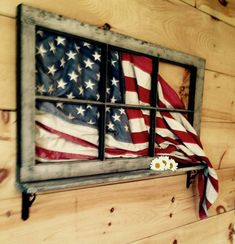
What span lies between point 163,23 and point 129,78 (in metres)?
0.37

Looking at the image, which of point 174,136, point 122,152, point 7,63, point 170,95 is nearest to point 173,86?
point 170,95

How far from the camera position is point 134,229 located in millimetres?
1373

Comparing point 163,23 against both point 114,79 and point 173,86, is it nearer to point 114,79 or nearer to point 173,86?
point 173,86

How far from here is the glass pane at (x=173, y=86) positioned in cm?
141

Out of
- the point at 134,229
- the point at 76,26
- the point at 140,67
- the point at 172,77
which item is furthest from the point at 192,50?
the point at 134,229

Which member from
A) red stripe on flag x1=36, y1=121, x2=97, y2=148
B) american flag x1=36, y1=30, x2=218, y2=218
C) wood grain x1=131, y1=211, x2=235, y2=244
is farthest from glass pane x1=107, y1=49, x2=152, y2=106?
wood grain x1=131, y1=211, x2=235, y2=244

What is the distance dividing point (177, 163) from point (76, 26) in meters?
0.80

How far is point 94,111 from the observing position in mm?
1172

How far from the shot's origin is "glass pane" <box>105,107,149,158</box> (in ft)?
4.02

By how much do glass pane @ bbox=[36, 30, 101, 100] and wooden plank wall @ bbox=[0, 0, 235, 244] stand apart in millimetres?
96

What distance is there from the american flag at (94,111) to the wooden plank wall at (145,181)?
0.36ft

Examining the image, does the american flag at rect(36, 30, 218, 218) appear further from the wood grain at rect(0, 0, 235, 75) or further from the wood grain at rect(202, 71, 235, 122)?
the wood grain at rect(202, 71, 235, 122)

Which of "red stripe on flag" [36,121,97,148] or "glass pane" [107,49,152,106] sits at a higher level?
"glass pane" [107,49,152,106]

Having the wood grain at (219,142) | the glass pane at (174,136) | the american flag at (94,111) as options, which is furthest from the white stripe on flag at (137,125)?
the wood grain at (219,142)
